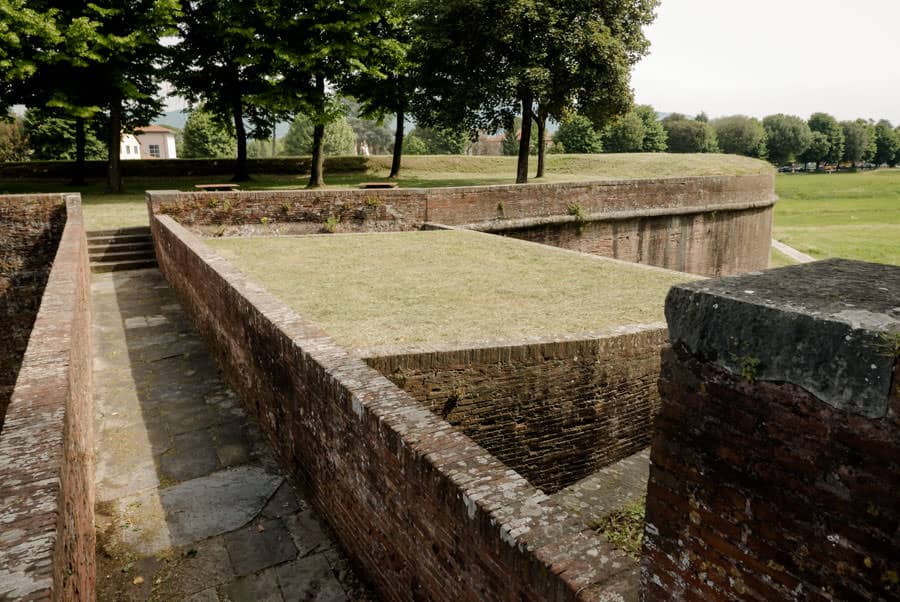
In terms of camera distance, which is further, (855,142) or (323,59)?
(855,142)

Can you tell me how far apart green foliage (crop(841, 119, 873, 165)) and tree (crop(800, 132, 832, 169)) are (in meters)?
6.41

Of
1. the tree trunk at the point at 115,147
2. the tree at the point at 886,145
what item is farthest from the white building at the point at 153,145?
the tree at the point at 886,145

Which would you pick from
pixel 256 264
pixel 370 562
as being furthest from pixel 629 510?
pixel 256 264

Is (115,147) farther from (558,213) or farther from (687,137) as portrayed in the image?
(687,137)

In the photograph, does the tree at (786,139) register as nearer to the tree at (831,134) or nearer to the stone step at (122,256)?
the tree at (831,134)

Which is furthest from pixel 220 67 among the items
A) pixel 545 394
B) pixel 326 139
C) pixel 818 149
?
pixel 818 149

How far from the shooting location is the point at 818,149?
104000mm

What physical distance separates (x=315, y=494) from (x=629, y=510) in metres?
2.91

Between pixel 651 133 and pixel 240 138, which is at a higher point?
pixel 651 133

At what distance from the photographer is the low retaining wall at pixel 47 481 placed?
2402mm

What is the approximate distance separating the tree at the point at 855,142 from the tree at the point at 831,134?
179cm

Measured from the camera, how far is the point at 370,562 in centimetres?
408

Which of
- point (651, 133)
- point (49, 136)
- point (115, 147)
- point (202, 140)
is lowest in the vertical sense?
point (115, 147)

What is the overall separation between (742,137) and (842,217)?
50.5m
